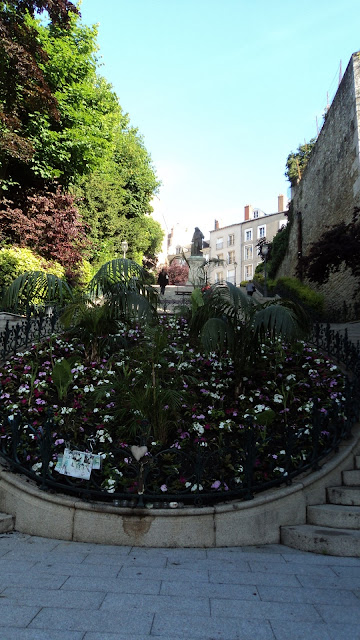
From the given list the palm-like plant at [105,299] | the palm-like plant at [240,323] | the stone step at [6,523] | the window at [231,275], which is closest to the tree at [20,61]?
the palm-like plant at [105,299]

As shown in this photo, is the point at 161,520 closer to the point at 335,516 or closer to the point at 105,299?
the point at 335,516

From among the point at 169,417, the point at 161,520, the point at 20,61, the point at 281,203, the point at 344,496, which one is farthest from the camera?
the point at 281,203

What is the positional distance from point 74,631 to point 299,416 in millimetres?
3349

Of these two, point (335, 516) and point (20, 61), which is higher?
point (20, 61)

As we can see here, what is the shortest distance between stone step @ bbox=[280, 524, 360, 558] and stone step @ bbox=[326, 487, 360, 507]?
1.15 ft

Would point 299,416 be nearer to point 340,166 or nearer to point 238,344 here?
point 238,344

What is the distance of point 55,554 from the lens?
3.12m

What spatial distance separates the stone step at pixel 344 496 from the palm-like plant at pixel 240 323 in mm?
1617

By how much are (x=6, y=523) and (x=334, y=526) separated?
2.84 metres

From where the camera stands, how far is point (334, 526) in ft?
11.4

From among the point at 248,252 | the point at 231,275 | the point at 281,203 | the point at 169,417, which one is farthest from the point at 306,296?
the point at 231,275

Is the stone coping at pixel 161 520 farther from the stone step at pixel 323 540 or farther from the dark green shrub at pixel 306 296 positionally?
the dark green shrub at pixel 306 296

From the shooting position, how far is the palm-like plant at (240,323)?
4.61 meters

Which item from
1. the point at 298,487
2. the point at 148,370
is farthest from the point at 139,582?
the point at 148,370
